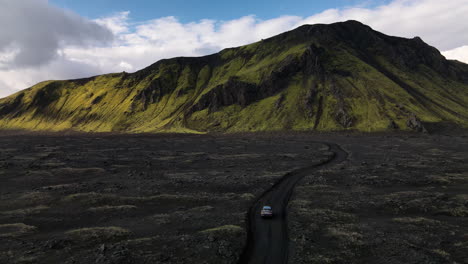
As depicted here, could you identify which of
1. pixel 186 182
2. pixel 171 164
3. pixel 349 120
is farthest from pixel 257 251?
pixel 349 120

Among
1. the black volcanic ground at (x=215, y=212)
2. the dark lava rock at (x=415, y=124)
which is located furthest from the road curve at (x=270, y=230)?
the dark lava rock at (x=415, y=124)

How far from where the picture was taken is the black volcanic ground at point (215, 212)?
89.2 ft

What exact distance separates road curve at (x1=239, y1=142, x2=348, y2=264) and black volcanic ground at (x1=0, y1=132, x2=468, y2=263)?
44.4 inches

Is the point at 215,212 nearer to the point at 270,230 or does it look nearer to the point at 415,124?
the point at 270,230

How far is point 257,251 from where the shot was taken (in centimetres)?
2764

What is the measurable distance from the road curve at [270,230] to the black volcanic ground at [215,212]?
1128 mm

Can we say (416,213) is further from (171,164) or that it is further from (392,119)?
(392,119)

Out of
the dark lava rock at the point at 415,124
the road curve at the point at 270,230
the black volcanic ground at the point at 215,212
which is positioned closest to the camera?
the road curve at the point at 270,230

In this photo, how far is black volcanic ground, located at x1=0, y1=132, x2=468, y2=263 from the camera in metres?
27.2

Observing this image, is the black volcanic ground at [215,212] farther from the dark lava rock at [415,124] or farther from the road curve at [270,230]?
the dark lava rock at [415,124]

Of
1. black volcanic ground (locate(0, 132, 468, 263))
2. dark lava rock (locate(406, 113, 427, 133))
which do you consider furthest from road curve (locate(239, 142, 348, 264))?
dark lava rock (locate(406, 113, 427, 133))

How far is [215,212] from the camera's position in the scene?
39.3 meters

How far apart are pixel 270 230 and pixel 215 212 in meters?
9.73

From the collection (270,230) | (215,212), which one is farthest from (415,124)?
(215,212)
